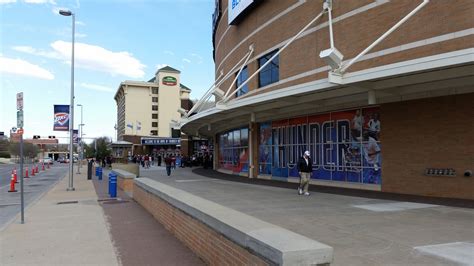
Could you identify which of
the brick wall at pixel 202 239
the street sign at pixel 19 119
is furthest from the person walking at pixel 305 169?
the street sign at pixel 19 119

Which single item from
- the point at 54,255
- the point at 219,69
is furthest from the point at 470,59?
the point at 219,69

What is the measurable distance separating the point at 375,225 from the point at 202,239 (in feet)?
13.6

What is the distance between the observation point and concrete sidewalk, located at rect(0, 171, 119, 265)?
23.7ft

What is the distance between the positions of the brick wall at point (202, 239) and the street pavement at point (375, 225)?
5.63ft

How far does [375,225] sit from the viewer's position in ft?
29.7

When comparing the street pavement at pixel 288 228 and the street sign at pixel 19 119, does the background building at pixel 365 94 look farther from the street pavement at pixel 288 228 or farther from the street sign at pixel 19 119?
the street sign at pixel 19 119

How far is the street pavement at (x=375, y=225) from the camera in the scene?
6496 millimetres

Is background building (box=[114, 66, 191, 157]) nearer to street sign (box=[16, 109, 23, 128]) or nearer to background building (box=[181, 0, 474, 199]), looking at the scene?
background building (box=[181, 0, 474, 199])

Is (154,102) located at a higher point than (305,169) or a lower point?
higher

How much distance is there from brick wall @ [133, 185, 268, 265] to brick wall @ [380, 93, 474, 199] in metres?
9.30

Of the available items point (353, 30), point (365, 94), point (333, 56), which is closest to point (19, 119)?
point (333, 56)

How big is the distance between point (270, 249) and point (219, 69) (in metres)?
32.8

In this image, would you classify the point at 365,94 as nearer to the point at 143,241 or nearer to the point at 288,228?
the point at 288,228

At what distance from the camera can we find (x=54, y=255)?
751cm
